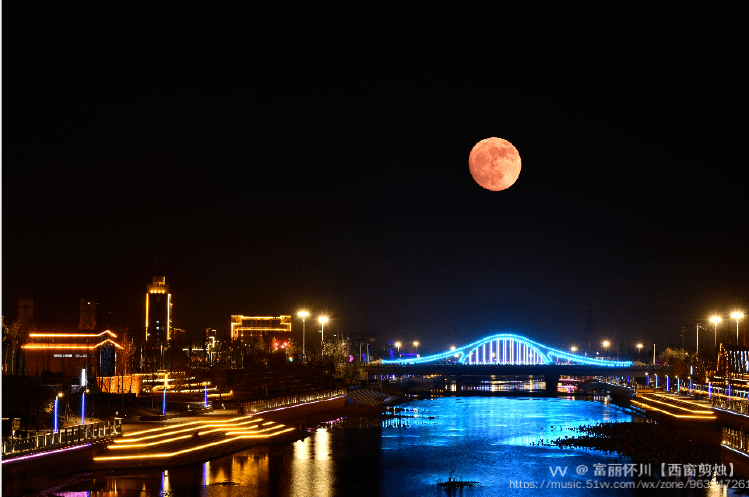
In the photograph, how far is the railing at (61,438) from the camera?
3098cm

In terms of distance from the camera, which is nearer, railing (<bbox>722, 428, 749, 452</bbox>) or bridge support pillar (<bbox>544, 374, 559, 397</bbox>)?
railing (<bbox>722, 428, 749, 452</bbox>)

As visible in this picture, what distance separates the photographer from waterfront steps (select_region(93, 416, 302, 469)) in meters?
36.2

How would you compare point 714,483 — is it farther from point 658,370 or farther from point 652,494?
point 658,370

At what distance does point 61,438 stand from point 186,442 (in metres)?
7.27

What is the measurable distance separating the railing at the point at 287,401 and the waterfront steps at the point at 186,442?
180 inches

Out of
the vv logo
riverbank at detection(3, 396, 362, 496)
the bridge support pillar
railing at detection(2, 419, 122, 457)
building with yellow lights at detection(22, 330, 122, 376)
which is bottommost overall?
the bridge support pillar

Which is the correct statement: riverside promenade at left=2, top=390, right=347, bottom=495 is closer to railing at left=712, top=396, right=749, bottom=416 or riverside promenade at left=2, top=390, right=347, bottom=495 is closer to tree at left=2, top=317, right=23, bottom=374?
railing at left=712, top=396, right=749, bottom=416

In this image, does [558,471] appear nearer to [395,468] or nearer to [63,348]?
[395,468]

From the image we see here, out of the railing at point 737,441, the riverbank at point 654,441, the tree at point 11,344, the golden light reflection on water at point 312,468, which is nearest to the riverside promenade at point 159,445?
the golden light reflection on water at point 312,468

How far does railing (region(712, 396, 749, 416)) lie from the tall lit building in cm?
15230

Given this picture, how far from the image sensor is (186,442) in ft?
131

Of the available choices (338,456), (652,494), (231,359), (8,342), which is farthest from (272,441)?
(231,359)

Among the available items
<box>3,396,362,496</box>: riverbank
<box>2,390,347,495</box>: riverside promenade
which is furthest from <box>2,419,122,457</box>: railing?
<box>3,396,362,496</box>: riverbank

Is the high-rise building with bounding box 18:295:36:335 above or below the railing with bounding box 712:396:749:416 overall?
above
